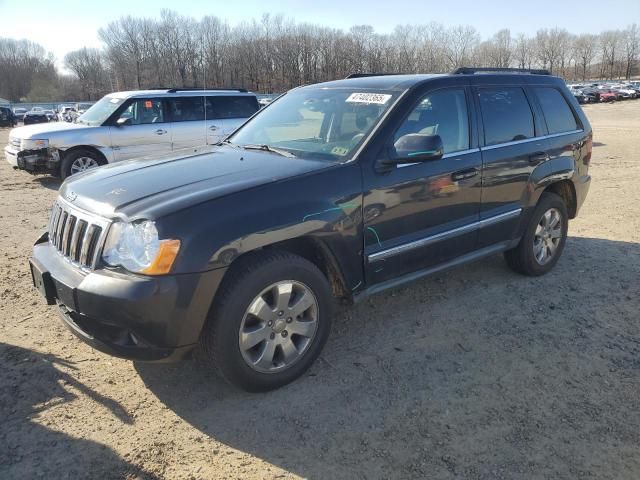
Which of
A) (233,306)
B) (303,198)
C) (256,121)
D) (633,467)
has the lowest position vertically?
(633,467)

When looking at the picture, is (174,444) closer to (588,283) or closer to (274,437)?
(274,437)

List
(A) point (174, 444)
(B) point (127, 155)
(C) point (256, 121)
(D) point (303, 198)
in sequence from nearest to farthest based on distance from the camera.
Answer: (A) point (174, 444), (D) point (303, 198), (C) point (256, 121), (B) point (127, 155)

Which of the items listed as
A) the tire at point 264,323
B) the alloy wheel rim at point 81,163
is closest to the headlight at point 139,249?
the tire at point 264,323

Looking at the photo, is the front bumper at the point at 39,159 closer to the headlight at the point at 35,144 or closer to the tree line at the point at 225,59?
the headlight at the point at 35,144

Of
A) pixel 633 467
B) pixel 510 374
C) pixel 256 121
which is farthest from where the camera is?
pixel 256 121

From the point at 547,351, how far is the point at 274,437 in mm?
2044

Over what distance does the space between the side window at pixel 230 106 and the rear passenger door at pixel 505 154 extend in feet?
25.8

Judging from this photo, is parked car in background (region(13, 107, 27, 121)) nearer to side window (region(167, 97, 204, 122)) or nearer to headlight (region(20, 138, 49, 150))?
headlight (region(20, 138, 49, 150))

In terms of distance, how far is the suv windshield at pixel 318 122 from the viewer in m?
3.59

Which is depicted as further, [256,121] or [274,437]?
[256,121]

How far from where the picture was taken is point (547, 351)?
3637mm

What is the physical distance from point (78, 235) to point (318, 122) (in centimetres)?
192

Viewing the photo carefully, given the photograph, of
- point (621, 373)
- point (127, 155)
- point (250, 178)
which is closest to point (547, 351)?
point (621, 373)

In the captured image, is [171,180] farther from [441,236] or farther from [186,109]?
[186,109]
